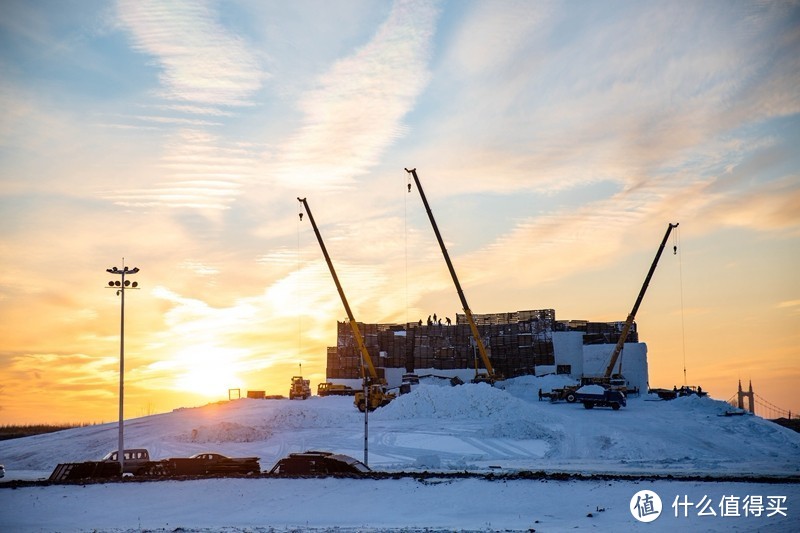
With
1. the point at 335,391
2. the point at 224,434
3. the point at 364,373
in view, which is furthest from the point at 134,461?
the point at 335,391

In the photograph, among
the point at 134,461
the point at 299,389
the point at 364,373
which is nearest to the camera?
the point at 134,461

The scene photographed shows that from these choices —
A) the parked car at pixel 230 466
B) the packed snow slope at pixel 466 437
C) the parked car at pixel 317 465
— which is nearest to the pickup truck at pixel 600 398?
the packed snow slope at pixel 466 437

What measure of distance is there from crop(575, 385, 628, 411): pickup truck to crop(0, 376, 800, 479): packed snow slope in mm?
889

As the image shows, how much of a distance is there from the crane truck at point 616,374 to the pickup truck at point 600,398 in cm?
107

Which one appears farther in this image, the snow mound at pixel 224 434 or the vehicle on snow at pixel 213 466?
the snow mound at pixel 224 434

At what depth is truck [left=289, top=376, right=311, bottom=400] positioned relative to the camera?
303 feet

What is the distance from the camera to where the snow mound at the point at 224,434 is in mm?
65162

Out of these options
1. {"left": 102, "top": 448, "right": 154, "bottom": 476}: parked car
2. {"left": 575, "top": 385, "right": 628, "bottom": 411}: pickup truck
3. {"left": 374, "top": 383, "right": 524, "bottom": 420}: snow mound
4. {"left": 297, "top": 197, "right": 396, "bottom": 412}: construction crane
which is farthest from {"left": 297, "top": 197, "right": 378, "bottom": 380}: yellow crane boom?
{"left": 102, "top": 448, "right": 154, "bottom": 476}: parked car

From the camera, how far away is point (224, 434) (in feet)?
216

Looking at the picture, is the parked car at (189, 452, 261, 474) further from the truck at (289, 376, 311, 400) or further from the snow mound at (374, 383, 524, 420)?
the truck at (289, 376, 311, 400)

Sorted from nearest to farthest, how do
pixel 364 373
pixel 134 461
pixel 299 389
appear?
pixel 134 461 → pixel 364 373 → pixel 299 389

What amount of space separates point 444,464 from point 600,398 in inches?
1369

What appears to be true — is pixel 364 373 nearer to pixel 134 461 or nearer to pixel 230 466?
pixel 134 461

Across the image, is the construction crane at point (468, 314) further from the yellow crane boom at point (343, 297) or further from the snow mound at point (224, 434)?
the snow mound at point (224, 434)
